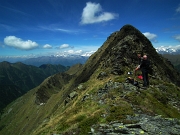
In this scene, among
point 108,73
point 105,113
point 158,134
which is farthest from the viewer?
point 108,73

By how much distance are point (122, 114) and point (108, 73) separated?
3083 centimetres

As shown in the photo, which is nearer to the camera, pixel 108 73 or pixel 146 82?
pixel 146 82

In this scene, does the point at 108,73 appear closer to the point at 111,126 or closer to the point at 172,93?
the point at 172,93

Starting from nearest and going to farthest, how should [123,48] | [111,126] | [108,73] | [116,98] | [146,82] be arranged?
[111,126], [116,98], [146,82], [108,73], [123,48]

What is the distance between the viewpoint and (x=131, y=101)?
22094 mm

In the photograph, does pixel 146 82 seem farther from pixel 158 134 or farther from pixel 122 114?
pixel 158 134

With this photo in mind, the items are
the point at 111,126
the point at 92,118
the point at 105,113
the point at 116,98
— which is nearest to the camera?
the point at 111,126

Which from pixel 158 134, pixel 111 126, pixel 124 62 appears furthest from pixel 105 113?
pixel 124 62

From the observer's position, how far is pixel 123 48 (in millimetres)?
58375

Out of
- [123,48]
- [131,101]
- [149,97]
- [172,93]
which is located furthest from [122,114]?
[123,48]

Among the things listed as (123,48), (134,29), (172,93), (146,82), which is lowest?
(172,93)

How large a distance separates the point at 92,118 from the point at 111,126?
10.5 ft

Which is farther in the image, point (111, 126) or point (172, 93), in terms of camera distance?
point (172, 93)

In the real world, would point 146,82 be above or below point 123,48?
below
